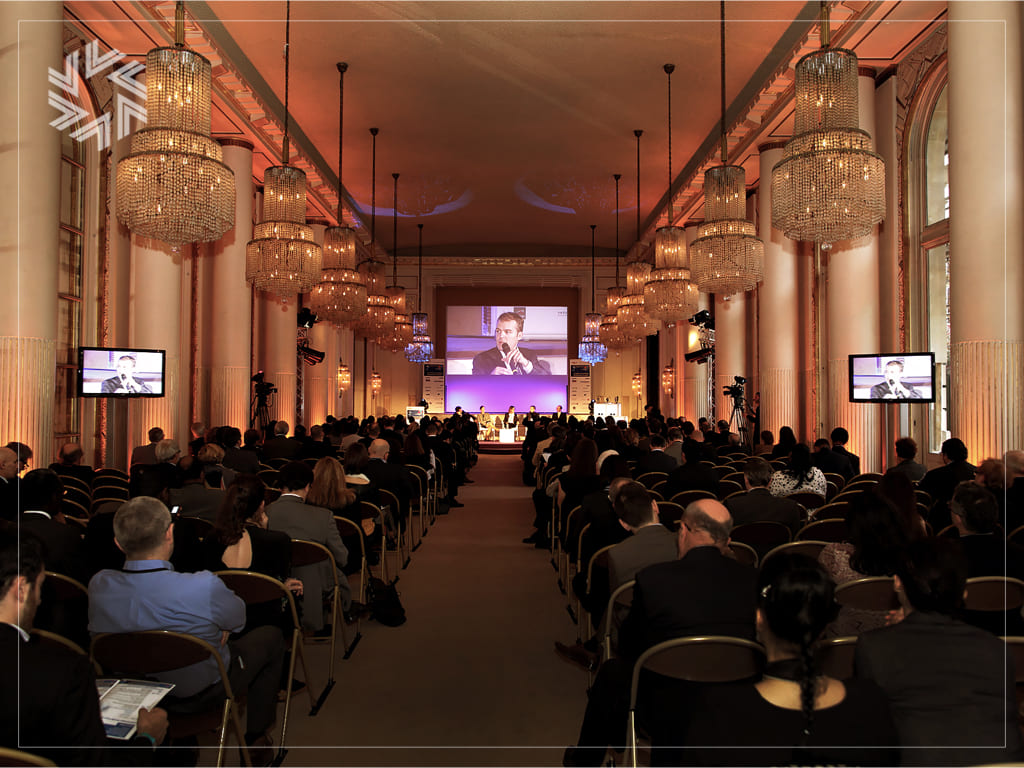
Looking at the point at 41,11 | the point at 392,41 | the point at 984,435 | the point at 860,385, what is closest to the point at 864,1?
the point at 860,385

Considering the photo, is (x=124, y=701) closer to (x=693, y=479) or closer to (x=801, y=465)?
(x=693, y=479)

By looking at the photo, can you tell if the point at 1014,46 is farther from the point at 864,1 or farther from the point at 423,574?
the point at 423,574

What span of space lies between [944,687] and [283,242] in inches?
289

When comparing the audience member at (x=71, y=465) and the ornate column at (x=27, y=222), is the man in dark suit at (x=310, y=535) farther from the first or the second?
the ornate column at (x=27, y=222)

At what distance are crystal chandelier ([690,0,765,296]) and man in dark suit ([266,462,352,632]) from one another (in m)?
4.96

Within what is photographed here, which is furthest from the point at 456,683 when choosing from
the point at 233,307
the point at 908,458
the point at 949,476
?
the point at 233,307

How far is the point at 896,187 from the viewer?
31.2 ft

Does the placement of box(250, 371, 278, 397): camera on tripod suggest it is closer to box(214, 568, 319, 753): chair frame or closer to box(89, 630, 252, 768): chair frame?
box(214, 568, 319, 753): chair frame

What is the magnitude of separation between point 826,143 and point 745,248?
2031mm

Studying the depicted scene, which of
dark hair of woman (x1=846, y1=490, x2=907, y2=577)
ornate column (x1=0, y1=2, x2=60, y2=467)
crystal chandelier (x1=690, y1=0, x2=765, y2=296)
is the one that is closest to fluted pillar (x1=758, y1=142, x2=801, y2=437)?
crystal chandelier (x1=690, y1=0, x2=765, y2=296)

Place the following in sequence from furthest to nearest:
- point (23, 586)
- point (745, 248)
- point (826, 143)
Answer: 1. point (745, 248)
2. point (826, 143)
3. point (23, 586)

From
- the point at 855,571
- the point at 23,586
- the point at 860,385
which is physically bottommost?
the point at 855,571

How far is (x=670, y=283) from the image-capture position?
9.72 m

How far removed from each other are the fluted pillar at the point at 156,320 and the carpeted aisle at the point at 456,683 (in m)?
4.27
